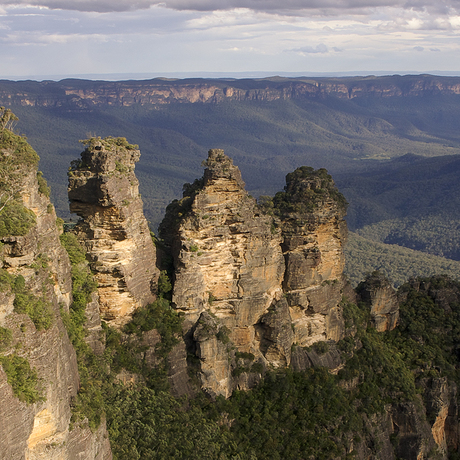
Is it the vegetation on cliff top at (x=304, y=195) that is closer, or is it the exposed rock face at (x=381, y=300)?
the vegetation on cliff top at (x=304, y=195)

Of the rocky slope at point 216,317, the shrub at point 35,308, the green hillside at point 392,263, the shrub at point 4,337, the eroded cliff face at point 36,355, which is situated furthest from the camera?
the green hillside at point 392,263

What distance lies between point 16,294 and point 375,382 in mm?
23642

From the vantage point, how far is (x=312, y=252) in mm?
31375

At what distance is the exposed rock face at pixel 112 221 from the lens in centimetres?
2508

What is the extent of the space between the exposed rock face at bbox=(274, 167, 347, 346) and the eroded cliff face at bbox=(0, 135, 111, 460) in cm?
1445

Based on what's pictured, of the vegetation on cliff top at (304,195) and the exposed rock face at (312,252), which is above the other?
the vegetation on cliff top at (304,195)

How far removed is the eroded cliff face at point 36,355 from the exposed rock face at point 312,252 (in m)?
14.4

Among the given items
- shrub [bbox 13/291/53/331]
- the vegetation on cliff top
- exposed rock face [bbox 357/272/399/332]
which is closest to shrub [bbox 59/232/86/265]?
shrub [bbox 13/291/53/331]

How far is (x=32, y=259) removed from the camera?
60.8 ft

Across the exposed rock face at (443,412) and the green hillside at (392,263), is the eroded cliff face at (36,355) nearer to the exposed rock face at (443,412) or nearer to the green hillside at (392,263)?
the exposed rock face at (443,412)

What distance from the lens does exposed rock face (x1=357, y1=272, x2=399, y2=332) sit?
123 ft

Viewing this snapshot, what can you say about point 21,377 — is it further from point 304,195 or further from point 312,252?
point 304,195

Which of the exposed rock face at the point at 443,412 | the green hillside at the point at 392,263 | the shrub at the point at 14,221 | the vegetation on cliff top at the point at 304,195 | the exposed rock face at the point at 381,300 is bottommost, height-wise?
the green hillside at the point at 392,263

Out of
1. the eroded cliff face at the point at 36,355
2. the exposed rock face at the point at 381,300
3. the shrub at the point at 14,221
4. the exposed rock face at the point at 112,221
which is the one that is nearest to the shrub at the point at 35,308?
the eroded cliff face at the point at 36,355
